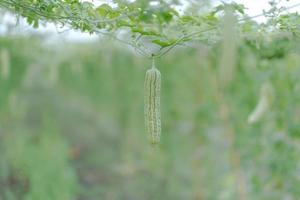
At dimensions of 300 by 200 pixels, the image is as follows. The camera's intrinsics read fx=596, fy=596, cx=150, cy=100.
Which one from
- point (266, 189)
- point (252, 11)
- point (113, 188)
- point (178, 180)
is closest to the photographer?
point (252, 11)

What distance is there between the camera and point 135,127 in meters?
5.59

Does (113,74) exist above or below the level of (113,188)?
above

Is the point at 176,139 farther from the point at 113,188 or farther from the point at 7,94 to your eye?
the point at 7,94

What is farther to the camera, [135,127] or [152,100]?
[135,127]

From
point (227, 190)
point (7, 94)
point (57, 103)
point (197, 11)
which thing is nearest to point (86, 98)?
point (57, 103)

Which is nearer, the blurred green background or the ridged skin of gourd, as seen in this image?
the ridged skin of gourd

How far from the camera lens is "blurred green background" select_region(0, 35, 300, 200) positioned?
144 inches

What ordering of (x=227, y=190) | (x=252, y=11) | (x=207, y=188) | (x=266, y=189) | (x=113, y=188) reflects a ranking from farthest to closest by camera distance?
1. (x=113, y=188)
2. (x=207, y=188)
3. (x=227, y=190)
4. (x=266, y=189)
5. (x=252, y=11)

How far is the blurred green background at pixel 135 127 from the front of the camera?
3650mm

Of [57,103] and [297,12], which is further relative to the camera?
[57,103]

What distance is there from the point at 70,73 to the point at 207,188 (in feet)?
5.09

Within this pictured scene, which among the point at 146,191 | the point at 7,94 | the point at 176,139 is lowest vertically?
the point at 146,191

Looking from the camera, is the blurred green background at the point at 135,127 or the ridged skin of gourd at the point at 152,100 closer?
the ridged skin of gourd at the point at 152,100

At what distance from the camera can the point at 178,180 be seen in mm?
5355
